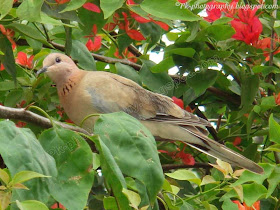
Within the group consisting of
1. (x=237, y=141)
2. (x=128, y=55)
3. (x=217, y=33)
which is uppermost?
(x=217, y=33)

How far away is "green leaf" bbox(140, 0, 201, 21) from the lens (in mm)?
2295

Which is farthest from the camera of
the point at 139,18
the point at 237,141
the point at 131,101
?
the point at 237,141

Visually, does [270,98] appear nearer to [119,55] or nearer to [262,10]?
[262,10]

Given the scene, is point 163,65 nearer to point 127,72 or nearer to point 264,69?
point 127,72

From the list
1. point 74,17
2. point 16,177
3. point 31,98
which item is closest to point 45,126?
point 16,177

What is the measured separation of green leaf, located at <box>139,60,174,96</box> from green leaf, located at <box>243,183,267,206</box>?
853 mm

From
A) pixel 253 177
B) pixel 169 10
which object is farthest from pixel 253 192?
pixel 169 10

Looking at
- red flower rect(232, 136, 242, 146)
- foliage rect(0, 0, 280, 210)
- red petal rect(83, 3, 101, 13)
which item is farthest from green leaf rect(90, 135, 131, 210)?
red flower rect(232, 136, 242, 146)

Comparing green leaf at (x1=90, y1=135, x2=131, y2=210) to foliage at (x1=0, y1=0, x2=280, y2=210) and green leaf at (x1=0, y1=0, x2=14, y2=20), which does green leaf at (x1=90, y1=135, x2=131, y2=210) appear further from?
green leaf at (x1=0, y1=0, x2=14, y2=20)

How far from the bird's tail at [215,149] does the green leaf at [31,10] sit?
1.22 m

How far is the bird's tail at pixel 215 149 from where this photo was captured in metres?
3.01

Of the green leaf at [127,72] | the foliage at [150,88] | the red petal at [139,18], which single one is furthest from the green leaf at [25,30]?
the green leaf at [127,72]

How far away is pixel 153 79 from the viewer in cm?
309

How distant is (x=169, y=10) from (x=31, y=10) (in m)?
0.48
